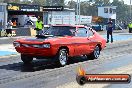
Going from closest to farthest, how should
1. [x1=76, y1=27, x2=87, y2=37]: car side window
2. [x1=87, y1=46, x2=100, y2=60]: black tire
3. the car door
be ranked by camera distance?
the car door → [x1=76, y1=27, x2=87, y2=37]: car side window → [x1=87, y1=46, x2=100, y2=60]: black tire

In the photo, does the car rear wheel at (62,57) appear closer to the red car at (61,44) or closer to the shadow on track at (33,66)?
the red car at (61,44)

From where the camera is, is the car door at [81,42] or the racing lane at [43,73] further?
the car door at [81,42]

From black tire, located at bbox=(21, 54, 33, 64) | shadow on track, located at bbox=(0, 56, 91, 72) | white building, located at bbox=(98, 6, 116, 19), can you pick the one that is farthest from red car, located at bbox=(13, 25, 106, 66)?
white building, located at bbox=(98, 6, 116, 19)

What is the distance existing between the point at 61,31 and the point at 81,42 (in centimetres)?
87

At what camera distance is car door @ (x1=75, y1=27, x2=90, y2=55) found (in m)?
13.4

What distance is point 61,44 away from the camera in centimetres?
1217

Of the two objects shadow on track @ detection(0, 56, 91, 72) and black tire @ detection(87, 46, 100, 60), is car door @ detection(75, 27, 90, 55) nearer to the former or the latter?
shadow on track @ detection(0, 56, 91, 72)

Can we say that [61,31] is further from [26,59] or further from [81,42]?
[26,59]

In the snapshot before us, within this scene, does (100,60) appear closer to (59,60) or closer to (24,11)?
(59,60)

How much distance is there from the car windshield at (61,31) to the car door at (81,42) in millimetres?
252

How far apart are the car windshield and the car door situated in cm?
25

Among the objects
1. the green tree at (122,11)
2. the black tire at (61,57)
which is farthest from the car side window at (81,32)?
the green tree at (122,11)

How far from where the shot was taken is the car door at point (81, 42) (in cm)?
1335

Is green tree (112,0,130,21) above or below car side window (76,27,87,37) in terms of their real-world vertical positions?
above
